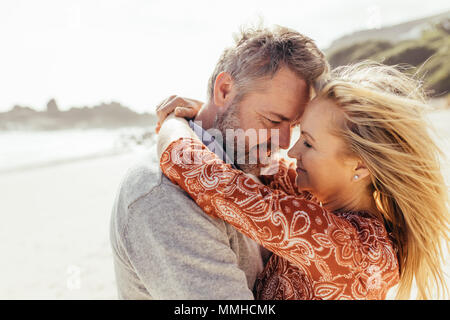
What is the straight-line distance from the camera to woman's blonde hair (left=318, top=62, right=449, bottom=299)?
167 centimetres

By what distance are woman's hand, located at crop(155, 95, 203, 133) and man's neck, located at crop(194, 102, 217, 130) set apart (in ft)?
0.10

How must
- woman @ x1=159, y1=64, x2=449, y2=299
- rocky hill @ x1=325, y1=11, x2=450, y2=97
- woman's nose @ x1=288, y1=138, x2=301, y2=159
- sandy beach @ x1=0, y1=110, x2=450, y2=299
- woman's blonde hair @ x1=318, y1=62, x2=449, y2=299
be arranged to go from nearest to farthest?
woman @ x1=159, y1=64, x2=449, y2=299 → woman's blonde hair @ x1=318, y1=62, x2=449, y2=299 → woman's nose @ x1=288, y1=138, x2=301, y2=159 → sandy beach @ x1=0, y1=110, x2=450, y2=299 → rocky hill @ x1=325, y1=11, x2=450, y2=97

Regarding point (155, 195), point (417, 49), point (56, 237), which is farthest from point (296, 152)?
point (417, 49)

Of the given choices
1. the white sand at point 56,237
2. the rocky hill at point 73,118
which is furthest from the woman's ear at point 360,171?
the rocky hill at point 73,118

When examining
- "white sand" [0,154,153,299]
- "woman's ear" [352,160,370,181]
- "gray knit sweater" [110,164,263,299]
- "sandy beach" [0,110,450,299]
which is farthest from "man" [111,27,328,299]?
"white sand" [0,154,153,299]

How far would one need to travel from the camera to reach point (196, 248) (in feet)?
4.23

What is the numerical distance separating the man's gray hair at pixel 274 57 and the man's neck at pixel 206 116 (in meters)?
0.18

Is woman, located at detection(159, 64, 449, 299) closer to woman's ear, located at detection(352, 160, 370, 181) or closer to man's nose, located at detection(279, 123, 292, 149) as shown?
woman's ear, located at detection(352, 160, 370, 181)

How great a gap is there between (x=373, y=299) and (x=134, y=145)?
51.6 feet

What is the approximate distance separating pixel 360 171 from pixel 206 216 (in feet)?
2.67

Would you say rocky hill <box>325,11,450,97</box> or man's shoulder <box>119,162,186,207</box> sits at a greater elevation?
man's shoulder <box>119,162,186,207</box>

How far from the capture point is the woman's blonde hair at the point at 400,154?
167 centimetres

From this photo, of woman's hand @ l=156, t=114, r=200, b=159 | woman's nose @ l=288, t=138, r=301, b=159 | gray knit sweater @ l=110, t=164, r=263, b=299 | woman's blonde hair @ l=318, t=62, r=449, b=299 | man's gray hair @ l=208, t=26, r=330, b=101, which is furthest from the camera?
man's gray hair @ l=208, t=26, r=330, b=101
